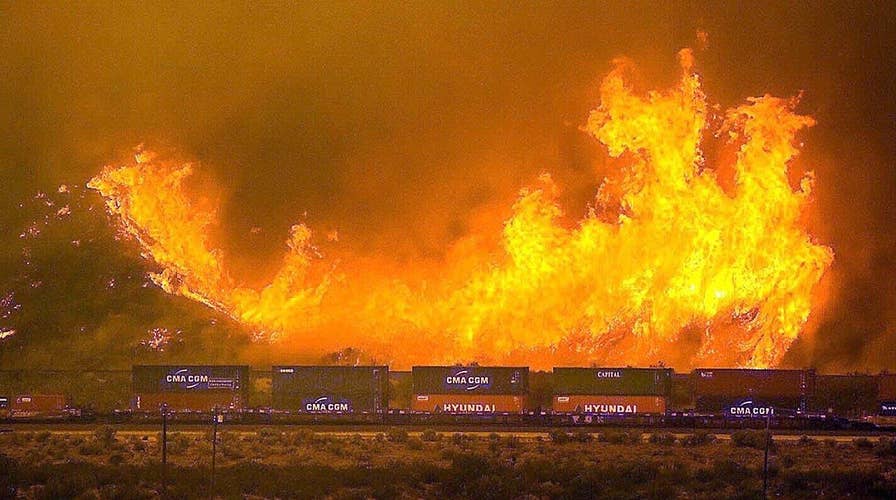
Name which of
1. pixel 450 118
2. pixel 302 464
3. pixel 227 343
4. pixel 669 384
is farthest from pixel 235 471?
pixel 450 118

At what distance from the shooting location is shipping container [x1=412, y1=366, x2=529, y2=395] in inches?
Result: 2520

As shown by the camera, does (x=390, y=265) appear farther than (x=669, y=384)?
Yes

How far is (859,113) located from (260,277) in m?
47.4

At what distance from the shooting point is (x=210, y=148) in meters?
89.7

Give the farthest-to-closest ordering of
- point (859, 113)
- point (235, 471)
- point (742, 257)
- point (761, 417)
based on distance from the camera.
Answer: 1. point (859, 113)
2. point (742, 257)
3. point (761, 417)
4. point (235, 471)

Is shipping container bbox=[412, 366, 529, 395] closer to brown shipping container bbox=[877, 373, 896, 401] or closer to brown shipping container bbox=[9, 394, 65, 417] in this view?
brown shipping container bbox=[877, 373, 896, 401]

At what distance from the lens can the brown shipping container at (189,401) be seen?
6494 cm

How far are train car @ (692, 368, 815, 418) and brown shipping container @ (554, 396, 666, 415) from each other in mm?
2400

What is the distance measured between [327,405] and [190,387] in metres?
8.06

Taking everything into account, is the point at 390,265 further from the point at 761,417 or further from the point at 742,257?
the point at 761,417

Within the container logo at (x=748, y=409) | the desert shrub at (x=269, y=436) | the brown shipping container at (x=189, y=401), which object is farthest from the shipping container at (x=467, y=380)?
the container logo at (x=748, y=409)

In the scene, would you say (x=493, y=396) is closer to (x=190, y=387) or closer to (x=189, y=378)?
(x=190, y=387)

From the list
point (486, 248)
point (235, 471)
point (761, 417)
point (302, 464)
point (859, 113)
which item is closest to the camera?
point (235, 471)

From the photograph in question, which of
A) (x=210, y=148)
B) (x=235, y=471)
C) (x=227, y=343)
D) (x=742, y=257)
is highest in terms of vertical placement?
(x=210, y=148)
